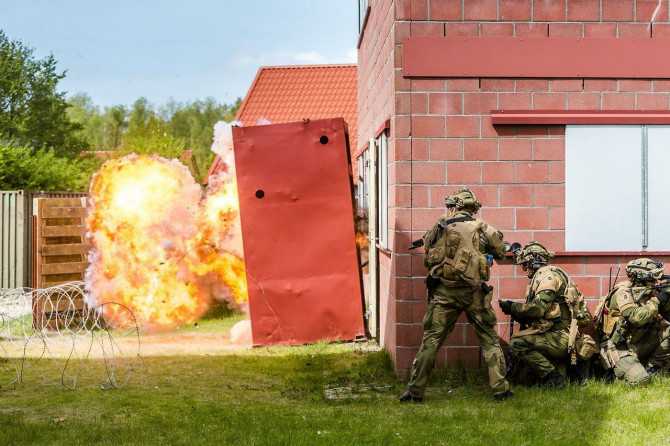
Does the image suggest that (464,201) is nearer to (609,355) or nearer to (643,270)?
(643,270)

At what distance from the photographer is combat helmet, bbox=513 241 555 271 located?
7.50m

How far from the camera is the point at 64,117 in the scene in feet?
125

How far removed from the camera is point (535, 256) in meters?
7.52

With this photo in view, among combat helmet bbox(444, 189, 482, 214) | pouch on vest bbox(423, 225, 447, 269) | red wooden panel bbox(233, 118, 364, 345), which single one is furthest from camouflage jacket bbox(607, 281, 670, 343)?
red wooden panel bbox(233, 118, 364, 345)

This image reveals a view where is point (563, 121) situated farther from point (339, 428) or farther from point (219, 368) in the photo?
point (219, 368)

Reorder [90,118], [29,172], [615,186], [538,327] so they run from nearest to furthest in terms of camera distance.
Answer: [538,327] < [615,186] < [29,172] < [90,118]

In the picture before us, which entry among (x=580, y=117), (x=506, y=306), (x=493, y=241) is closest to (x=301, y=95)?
(x=580, y=117)

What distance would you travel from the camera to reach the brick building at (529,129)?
7.91m

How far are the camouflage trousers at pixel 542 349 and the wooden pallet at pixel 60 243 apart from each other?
7.74 m

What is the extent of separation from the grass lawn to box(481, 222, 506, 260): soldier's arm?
1.40m

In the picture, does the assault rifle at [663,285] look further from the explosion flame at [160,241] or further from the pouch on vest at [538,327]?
the explosion flame at [160,241]

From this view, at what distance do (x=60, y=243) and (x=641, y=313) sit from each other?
9477 mm

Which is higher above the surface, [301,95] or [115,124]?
[115,124]

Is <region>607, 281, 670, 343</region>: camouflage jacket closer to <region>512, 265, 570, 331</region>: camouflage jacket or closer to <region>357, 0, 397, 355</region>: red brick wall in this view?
<region>512, 265, 570, 331</region>: camouflage jacket
